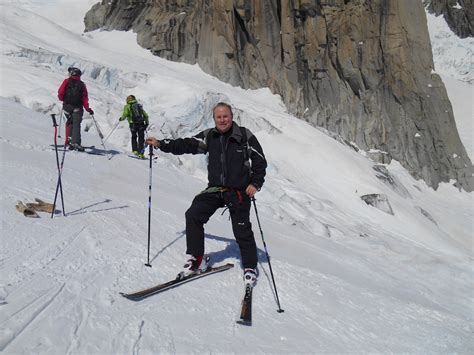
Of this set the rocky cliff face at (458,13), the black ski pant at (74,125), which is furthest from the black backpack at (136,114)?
the rocky cliff face at (458,13)

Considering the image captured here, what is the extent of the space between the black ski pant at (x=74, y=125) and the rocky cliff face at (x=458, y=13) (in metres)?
63.2

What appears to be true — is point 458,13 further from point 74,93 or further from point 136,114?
point 74,93

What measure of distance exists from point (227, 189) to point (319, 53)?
36306 mm

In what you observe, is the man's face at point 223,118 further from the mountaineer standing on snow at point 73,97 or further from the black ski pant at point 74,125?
the black ski pant at point 74,125

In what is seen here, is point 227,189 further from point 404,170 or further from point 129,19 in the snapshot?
point 129,19

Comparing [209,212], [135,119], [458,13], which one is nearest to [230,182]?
[209,212]


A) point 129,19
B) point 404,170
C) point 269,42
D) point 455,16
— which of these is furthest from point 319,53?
point 455,16

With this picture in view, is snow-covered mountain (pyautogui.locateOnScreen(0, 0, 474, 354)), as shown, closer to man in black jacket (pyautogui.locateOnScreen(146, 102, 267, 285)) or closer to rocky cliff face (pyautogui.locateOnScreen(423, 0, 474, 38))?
man in black jacket (pyautogui.locateOnScreen(146, 102, 267, 285))

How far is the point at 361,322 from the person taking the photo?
4.31m

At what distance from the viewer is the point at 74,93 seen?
1028cm

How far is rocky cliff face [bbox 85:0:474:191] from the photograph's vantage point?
37.3m

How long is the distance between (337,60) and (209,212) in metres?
36.9

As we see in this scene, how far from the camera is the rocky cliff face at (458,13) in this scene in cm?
5938

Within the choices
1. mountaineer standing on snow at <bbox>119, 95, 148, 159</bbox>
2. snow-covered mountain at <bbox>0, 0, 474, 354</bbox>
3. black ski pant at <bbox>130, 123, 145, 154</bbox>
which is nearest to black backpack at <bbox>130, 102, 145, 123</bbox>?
mountaineer standing on snow at <bbox>119, 95, 148, 159</bbox>
